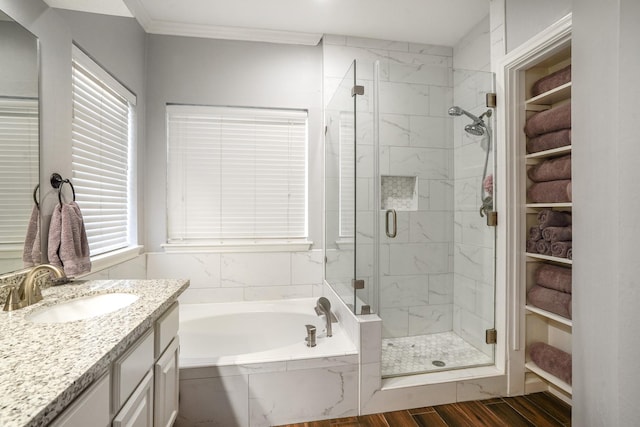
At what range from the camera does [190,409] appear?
66.4 inches

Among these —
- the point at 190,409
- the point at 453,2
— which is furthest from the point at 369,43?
the point at 190,409

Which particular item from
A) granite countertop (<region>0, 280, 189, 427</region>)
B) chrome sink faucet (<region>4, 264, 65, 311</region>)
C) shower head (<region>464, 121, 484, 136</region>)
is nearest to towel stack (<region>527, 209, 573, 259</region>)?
shower head (<region>464, 121, 484, 136</region>)

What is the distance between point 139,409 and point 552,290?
6.89 feet

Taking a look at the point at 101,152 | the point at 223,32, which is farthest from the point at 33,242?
the point at 223,32

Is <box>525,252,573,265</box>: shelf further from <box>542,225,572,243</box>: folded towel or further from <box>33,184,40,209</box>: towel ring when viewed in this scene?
<box>33,184,40,209</box>: towel ring

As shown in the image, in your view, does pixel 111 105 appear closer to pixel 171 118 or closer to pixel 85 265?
pixel 171 118

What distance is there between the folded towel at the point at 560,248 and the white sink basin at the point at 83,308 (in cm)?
212

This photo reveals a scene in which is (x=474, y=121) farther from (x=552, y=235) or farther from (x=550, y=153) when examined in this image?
(x=552, y=235)

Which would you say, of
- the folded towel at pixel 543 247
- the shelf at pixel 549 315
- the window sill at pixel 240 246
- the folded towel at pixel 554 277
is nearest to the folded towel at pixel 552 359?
the shelf at pixel 549 315

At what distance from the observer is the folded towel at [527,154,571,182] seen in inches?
67.0

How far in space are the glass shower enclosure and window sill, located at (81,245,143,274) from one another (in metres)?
1.51

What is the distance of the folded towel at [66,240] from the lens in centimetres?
147

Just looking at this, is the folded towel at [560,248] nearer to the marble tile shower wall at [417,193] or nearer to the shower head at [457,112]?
the marble tile shower wall at [417,193]

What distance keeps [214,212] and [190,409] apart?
1444 mm
